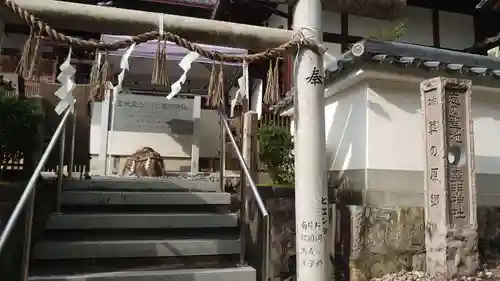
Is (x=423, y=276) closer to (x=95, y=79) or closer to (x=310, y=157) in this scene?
(x=310, y=157)

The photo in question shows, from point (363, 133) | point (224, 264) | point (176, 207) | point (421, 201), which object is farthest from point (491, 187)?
point (176, 207)

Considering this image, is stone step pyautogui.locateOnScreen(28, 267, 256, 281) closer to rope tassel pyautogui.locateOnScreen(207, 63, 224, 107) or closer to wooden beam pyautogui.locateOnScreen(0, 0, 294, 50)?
rope tassel pyautogui.locateOnScreen(207, 63, 224, 107)

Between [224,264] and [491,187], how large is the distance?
15.0ft

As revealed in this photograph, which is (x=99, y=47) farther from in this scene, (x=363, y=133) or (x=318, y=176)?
(x=363, y=133)

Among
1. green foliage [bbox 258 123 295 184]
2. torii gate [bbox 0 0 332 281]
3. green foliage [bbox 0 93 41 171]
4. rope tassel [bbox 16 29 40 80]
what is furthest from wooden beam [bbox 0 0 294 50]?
green foliage [bbox 258 123 295 184]

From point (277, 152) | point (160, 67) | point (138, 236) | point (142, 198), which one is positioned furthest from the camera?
point (277, 152)

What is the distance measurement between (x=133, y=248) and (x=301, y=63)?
2.87 metres

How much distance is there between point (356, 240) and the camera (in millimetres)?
5203

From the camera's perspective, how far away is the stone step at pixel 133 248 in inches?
170

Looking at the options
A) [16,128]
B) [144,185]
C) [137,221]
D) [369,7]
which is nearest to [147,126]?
[144,185]

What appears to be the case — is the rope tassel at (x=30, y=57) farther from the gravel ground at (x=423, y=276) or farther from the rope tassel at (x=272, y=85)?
the gravel ground at (x=423, y=276)

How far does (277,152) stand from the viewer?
6.46 metres

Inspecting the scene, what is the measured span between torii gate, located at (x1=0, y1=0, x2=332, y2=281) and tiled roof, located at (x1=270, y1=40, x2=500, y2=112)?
0.89m

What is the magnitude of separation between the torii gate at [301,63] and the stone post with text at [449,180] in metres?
1.46
